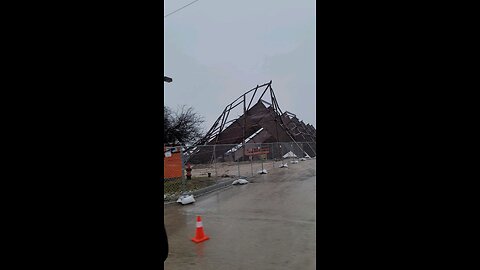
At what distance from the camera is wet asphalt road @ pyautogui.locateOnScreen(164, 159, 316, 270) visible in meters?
3.61

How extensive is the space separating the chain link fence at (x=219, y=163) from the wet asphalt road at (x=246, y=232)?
4.61ft

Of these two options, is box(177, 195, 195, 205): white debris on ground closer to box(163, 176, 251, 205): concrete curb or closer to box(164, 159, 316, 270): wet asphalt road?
box(164, 159, 316, 270): wet asphalt road

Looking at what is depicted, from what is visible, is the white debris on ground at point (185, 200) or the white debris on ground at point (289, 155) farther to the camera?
the white debris on ground at point (289, 155)

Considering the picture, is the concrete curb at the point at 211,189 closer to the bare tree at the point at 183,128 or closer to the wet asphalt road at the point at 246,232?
the wet asphalt road at the point at 246,232

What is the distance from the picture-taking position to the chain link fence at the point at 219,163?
8492 millimetres

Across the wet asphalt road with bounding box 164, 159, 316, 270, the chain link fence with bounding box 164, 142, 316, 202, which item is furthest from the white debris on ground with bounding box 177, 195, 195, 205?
the chain link fence with bounding box 164, 142, 316, 202

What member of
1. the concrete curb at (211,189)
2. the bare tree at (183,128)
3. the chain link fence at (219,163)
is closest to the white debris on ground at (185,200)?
the concrete curb at (211,189)

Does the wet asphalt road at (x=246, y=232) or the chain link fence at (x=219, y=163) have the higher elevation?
the chain link fence at (x=219, y=163)

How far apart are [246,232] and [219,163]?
12564mm

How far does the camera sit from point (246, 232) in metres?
4.84
